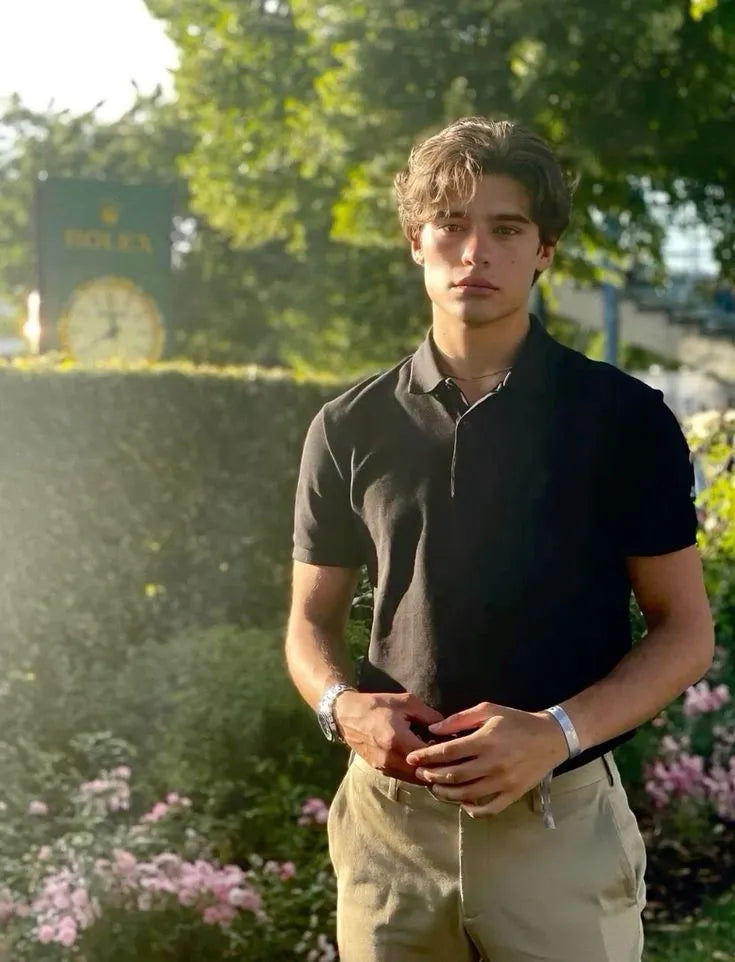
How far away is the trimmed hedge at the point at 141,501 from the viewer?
573cm

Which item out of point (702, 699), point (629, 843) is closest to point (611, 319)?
point (702, 699)

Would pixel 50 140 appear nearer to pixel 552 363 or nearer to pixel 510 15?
pixel 510 15

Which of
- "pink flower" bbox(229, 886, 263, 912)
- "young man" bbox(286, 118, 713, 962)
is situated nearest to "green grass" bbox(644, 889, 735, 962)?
"pink flower" bbox(229, 886, 263, 912)

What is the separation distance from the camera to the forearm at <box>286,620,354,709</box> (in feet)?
8.24

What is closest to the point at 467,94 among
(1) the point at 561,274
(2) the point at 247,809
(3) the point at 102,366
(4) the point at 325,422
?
(1) the point at 561,274

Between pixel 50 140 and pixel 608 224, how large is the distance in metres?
20.1

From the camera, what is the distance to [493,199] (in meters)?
2.41

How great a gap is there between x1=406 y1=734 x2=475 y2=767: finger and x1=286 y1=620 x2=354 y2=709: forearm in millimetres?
317

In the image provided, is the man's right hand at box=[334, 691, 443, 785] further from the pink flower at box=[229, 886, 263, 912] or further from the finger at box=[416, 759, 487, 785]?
the pink flower at box=[229, 886, 263, 912]

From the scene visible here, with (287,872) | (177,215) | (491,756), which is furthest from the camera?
(177,215)

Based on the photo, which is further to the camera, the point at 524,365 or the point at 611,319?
the point at 611,319

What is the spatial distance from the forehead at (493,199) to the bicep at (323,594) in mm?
690

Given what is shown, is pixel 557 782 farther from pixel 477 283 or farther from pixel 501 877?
pixel 477 283

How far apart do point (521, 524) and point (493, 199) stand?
552 millimetres
